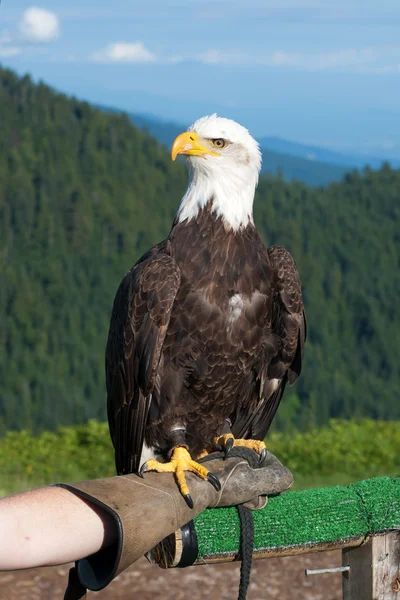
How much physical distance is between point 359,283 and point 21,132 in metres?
28.0

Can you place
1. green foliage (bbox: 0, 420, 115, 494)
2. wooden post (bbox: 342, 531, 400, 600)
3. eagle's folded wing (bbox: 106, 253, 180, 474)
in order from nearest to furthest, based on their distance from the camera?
wooden post (bbox: 342, 531, 400, 600) < eagle's folded wing (bbox: 106, 253, 180, 474) < green foliage (bbox: 0, 420, 115, 494)

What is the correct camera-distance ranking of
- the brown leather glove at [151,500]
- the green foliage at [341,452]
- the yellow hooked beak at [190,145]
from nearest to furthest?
the brown leather glove at [151,500]
the yellow hooked beak at [190,145]
the green foliage at [341,452]

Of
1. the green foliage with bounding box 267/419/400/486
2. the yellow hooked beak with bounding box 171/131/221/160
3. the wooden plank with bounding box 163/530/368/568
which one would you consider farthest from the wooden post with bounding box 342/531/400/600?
the green foliage with bounding box 267/419/400/486

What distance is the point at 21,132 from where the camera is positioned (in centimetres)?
6494

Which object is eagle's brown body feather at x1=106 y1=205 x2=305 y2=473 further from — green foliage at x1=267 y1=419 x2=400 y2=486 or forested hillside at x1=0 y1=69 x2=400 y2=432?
forested hillside at x1=0 y1=69 x2=400 y2=432

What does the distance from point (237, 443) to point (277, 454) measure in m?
5.24

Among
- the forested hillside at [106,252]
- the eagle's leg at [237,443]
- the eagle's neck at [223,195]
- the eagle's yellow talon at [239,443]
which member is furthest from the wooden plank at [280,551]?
the forested hillside at [106,252]

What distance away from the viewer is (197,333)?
4.09 m

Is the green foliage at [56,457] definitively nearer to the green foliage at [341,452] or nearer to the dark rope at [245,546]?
the green foliage at [341,452]

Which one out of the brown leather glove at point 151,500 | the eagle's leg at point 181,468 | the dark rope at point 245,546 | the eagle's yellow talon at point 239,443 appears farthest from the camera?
the eagle's yellow talon at point 239,443

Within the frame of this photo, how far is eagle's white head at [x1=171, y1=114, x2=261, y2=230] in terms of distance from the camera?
418 cm

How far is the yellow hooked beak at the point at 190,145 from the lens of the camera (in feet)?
13.6

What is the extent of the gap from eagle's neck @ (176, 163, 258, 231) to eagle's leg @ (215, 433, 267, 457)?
1.07m

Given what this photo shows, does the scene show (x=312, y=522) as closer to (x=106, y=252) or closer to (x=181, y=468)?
(x=181, y=468)
